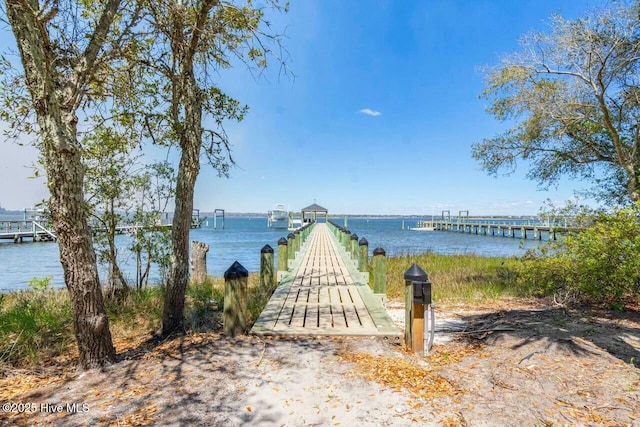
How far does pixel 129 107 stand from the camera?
5715mm

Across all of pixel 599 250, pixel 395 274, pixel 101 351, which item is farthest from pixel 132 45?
pixel 395 274

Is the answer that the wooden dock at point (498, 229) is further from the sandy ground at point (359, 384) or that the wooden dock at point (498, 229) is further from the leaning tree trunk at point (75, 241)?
the leaning tree trunk at point (75, 241)

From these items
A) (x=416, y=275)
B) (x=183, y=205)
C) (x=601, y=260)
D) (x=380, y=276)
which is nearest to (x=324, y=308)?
(x=380, y=276)

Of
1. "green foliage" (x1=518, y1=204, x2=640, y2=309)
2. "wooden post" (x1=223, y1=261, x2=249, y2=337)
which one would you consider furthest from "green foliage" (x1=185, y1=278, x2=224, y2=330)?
"green foliage" (x1=518, y1=204, x2=640, y2=309)

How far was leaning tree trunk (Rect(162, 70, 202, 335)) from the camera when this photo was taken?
501cm

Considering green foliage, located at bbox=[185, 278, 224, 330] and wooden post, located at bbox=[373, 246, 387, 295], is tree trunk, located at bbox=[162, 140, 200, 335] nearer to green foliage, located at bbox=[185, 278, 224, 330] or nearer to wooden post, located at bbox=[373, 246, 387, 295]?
green foliage, located at bbox=[185, 278, 224, 330]

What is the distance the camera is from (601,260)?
548 centimetres

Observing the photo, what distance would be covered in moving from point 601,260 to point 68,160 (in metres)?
7.46

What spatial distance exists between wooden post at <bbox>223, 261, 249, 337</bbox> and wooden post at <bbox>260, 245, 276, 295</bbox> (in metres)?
2.69

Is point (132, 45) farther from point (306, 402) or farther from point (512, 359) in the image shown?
point (512, 359)

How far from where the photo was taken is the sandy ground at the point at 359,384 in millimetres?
2973

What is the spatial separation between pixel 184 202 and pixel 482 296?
7017mm

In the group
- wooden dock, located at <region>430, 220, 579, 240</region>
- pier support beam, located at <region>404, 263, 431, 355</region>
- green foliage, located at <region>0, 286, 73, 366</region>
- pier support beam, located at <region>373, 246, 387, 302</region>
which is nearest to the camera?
green foliage, located at <region>0, 286, 73, 366</region>

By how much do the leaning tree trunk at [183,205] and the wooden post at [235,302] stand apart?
74cm
